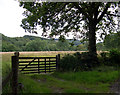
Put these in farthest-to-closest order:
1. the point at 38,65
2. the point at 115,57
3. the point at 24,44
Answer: the point at 24,44 → the point at 115,57 → the point at 38,65

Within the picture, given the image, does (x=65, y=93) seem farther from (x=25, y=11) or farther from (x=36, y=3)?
(x=25, y=11)

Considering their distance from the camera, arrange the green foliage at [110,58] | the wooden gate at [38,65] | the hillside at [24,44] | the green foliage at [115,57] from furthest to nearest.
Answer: the hillside at [24,44] → the green foliage at [115,57] → the green foliage at [110,58] → the wooden gate at [38,65]

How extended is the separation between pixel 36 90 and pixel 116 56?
12.5 meters

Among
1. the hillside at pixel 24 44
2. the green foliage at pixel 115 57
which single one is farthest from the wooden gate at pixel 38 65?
the green foliage at pixel 115 57

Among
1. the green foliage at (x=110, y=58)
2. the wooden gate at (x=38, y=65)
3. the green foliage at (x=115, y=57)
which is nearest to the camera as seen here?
the wooden gate at (x=38, y=65)

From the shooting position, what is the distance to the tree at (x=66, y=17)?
48.5 ft

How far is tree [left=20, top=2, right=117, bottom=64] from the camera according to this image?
14.8 metres

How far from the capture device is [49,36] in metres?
16.9

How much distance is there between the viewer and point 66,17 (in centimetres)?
1700

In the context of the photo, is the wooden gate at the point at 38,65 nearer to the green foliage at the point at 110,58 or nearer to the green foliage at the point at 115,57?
the green foliage at the point at 110,58

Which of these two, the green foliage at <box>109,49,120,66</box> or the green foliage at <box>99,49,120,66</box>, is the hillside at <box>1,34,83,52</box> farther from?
the green foliage at <box>109,49,120,66</box>

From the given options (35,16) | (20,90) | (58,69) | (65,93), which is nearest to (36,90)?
(20,90)

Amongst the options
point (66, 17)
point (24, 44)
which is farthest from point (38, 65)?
point (24, 44)

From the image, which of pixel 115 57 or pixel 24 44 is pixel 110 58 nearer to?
pixel 115 57
